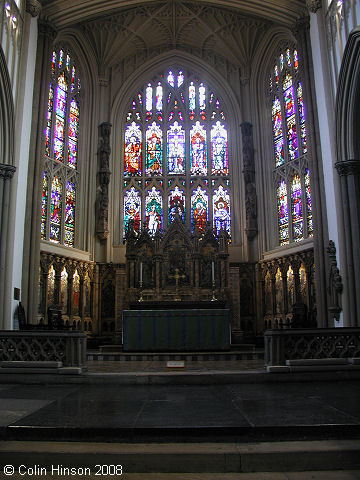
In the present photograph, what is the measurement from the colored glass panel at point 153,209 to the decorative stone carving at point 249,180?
4.03 metres

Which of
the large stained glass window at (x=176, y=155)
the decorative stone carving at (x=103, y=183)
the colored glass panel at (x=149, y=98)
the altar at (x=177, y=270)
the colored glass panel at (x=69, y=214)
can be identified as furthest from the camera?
the colored glass panel at (x=149, y=98)

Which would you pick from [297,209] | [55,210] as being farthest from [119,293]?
[297,209]

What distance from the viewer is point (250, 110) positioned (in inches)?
838

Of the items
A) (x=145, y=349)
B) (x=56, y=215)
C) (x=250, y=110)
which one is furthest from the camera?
(x=250, y=110)

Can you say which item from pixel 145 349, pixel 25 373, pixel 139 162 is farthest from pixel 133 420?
pixel 139 162

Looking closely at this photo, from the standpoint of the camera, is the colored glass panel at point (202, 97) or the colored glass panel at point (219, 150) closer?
the colored glass panel at point (219, 150)

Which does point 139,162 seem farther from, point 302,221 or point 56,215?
point 302,221

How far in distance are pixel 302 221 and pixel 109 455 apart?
51.2ft

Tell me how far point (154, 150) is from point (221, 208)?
4.37 meters

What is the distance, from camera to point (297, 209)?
728 inches

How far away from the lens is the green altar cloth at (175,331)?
44.8ft

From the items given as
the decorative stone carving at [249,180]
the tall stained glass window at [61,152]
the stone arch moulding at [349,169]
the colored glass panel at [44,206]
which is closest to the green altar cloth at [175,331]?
the stone arch moulding at [349,169]

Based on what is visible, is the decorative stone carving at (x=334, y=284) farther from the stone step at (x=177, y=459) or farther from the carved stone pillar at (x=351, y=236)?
the stone step at (x=177, y=459)

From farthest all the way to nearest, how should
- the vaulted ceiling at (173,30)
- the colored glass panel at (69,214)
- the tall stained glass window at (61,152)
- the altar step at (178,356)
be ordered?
the vaulted ceiling at (173,30) → the colored glass panel at (69,214) → the tall stained glass window at (61,152) → the altar step at (178,356)
